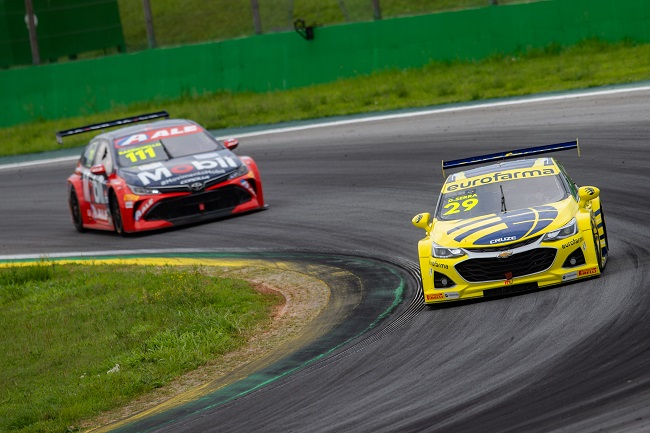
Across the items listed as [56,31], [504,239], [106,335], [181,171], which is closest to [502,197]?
[504,239]

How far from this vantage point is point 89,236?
18.9m

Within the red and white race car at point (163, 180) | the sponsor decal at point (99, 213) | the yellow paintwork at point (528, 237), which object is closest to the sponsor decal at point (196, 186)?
the red and white race car at point (163, 180)

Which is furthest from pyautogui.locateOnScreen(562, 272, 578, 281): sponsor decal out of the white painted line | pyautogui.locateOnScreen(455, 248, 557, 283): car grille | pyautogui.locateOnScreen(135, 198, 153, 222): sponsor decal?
the white painted line

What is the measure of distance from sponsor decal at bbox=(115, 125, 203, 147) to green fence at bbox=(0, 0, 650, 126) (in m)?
9.31

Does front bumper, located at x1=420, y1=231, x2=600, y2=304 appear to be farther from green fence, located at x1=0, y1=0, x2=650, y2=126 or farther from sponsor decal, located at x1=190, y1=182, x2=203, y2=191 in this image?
green fence, located at x1=0, y1=0, x2=650, y2=126

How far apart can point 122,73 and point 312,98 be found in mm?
5364

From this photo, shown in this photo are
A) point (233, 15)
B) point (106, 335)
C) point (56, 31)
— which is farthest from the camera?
point (56, 31)

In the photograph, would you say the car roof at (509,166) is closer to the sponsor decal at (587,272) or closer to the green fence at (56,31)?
the sponsor decal at (587,272)

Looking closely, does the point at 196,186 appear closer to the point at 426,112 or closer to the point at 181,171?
the point at 181,171

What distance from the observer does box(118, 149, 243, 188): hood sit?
17.6m

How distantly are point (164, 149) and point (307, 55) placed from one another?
10138 mm

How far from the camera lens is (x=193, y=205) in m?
17.8

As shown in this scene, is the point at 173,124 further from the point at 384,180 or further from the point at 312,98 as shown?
the point at 312,98

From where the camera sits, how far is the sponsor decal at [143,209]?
17.6 meters
